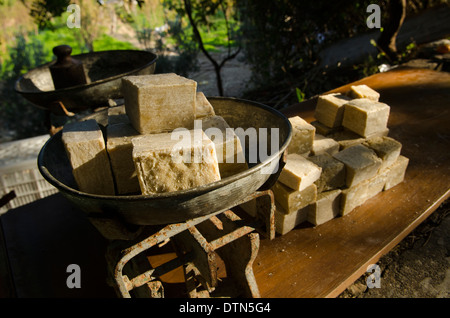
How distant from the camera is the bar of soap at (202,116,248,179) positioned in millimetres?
1497

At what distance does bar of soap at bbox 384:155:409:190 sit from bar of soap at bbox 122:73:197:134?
1.62m

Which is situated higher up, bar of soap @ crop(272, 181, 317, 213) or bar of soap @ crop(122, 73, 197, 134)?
bar of soap @ crop(122, 73, 197, 134)

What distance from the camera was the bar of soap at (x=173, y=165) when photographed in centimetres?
128

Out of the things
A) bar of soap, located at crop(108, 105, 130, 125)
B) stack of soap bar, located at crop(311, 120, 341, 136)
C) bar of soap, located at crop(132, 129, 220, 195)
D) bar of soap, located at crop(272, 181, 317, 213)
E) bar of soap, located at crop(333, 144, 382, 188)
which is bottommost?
bar of soap, located at crop(272, 181, 317, 213)

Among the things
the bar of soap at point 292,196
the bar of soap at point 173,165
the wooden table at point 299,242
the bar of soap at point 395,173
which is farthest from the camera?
the bar of soap at point 395,173

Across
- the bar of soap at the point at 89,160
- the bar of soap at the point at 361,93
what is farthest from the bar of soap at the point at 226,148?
the bar of soap at the point at 361,93

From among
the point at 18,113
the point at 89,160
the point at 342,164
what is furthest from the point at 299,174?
the point at 18,113

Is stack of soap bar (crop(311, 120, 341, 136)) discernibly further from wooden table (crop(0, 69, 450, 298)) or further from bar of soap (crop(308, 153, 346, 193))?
wooden table (crop(0, 69, 450, 298))

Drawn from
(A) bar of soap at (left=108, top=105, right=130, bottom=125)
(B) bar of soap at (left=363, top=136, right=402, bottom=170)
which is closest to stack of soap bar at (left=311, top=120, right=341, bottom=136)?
(B) bar of soap at (left=363, top=136, right=402, bottom=170)

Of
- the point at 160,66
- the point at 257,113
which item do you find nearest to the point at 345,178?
the point at 257,113

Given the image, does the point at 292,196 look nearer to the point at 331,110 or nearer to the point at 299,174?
the point at 299,174

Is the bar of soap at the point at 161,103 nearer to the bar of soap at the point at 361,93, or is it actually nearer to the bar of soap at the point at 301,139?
the bar of soap at the point at 301,139

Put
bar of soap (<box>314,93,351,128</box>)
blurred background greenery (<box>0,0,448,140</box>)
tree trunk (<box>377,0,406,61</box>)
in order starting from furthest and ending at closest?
1. blurred background greenery (<box>0,0,448,140</box>)
2. tree trunk (<box>377,0,406,61</box>)
3. bar of soap (<box>314,93,351,128</box>)

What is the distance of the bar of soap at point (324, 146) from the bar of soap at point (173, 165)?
122 centimetres
